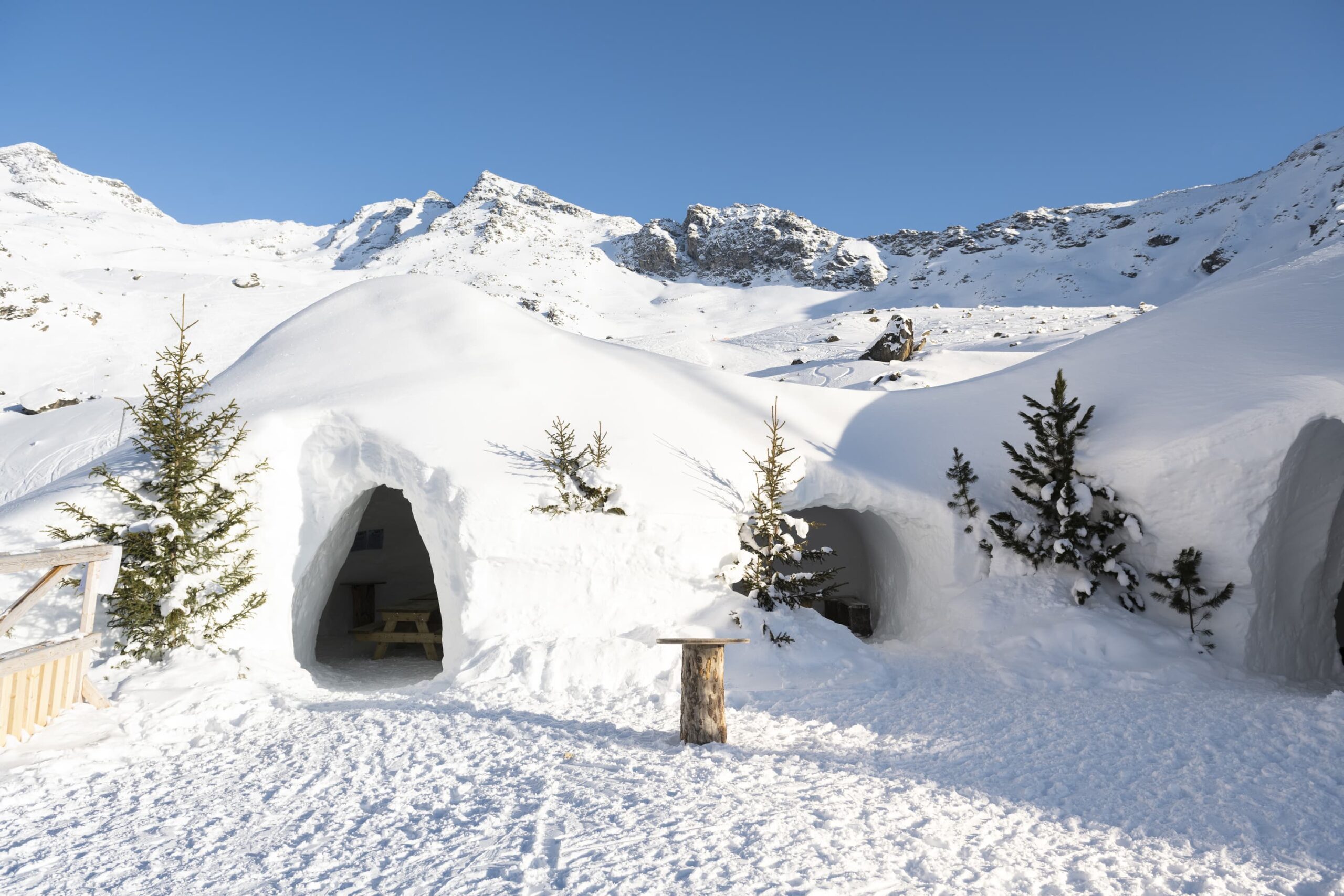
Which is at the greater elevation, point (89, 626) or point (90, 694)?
point (89, 626)

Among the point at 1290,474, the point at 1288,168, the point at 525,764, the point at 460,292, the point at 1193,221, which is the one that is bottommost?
the point at 525,764

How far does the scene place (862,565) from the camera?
1244 centimetres

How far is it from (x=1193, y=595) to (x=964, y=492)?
7.94 ft

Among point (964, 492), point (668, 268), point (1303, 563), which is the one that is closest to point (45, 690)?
point (964, 492)

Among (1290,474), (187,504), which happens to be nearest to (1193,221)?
(1290,474)

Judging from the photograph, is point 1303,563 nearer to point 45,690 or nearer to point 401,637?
point 401,637

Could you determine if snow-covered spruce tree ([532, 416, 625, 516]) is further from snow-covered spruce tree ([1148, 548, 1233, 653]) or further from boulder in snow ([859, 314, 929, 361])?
boulder in snow ([859, 314, 929, 361])

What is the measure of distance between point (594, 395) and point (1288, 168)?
60.6 meters

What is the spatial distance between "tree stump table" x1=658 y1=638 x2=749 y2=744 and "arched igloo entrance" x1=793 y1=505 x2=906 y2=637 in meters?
3.44

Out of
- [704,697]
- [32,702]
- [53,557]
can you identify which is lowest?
[32,702]

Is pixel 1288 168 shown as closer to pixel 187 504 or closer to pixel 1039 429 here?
pixel 1039 429

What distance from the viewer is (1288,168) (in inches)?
1849

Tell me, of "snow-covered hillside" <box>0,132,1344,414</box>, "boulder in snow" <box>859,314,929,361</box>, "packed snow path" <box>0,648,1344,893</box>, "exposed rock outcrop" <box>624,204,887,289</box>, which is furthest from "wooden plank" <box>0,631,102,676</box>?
"exposed rock outcrop" <box>624,204,887,289</box>

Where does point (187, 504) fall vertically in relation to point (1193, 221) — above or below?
below
